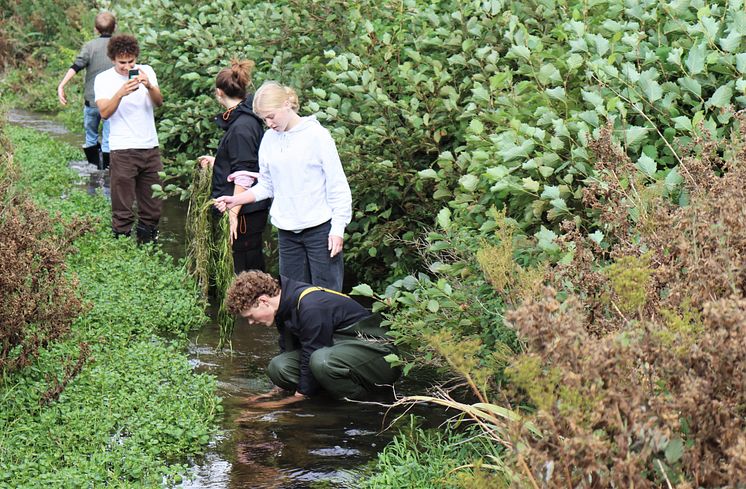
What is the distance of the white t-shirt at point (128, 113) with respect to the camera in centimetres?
913

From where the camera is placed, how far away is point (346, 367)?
245 inches

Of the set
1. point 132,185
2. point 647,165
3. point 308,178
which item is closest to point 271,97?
point 308,178

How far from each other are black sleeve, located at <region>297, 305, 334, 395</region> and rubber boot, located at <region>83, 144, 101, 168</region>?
7.81 meters

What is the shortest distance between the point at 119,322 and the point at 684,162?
431 cm

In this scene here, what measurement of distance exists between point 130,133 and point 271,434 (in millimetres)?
4238

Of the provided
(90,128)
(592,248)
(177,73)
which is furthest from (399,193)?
(90,128)

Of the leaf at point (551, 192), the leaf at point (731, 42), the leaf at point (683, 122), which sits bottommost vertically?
the leaf at point (551, 192)

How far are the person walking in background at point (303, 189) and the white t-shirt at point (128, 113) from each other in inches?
106

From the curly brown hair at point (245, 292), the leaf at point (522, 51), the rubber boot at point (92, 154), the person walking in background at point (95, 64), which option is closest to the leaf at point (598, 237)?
Answer: the leaf at point (522, 51)

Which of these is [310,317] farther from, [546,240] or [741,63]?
[741,63]

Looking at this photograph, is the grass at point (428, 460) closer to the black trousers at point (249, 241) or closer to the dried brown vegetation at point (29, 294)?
the dried brown vegetation at point (29, 294)

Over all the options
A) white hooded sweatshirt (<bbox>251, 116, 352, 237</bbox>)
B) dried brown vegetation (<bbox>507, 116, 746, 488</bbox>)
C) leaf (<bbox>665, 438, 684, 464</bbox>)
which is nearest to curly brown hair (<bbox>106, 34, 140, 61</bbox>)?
white hooded sweatshirt (<bbox>251, 116, 352, 237</bbox>)

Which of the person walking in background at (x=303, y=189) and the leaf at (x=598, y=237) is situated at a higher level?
the leaf at (x=598, y=237)

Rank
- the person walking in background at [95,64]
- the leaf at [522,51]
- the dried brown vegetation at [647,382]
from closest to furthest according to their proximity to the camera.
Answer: the dried brown vegetation at [647,382], the leaf at [522,51], the person walking in background at [95,64]
